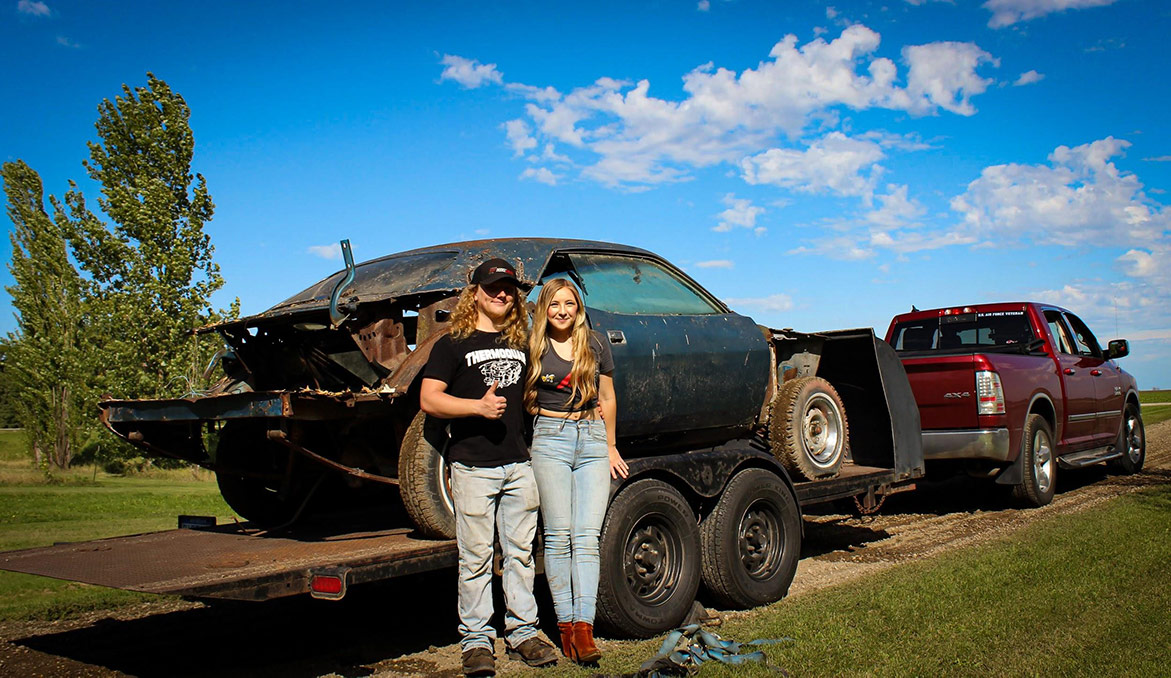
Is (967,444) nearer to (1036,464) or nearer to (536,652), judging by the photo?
(1036,464)

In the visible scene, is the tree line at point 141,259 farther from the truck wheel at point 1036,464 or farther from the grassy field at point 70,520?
the truck wheel at point 1036,464

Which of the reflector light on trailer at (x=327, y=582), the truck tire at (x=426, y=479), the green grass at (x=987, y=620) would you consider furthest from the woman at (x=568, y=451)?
the reflector light on trailer at (x=327, y=582)

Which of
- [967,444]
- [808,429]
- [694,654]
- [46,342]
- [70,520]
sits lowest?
[694,654]

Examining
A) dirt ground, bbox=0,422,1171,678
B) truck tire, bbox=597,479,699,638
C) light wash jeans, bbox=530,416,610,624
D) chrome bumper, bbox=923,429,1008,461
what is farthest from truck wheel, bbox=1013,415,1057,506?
light wash jeans, bbox=530,416,610,624

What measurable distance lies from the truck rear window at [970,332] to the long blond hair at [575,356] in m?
6.97

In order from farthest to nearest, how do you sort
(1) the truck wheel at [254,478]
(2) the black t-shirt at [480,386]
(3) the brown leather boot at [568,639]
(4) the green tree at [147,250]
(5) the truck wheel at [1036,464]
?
1. (4) the green tree at [147,250]
2. (5) the truck wheel at [1036,464]
3. (1) the truck wheel at [254,478]
4. (3) the brown leather boot at [568,639]
5. (2) the black t-shirt at [480,386]

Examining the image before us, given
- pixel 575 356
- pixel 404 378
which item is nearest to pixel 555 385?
pixel 575 356

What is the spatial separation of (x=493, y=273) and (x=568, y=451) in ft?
3.14

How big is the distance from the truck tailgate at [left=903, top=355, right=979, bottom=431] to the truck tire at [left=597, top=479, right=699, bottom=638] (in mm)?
4390

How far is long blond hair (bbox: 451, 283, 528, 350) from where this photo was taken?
430 centimetres

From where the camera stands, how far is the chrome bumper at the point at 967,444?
28.0 ft

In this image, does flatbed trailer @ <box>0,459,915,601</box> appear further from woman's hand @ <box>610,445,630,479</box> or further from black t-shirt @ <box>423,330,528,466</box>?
black t-shirt @ <box>423,330,528,466</box>

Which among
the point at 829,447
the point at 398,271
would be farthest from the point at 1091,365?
the point at 398,271

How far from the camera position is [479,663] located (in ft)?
13.3
